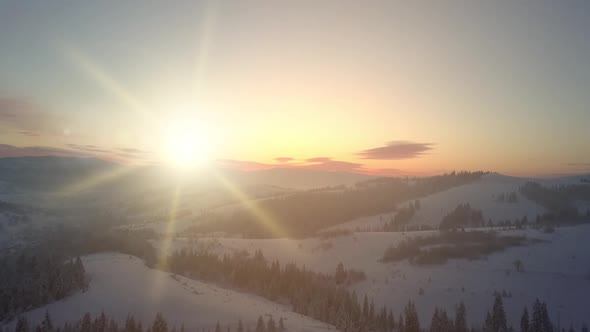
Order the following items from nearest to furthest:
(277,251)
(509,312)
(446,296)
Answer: (509,312) < (446,296) < (277,251)

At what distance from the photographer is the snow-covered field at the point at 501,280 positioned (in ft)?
159

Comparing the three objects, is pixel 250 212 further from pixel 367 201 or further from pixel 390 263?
pixel 390 263

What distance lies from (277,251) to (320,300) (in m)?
38.4

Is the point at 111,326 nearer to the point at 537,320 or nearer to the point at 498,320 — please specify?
the point at 498,320

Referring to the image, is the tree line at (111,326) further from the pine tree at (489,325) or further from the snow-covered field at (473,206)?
the snow-covered field at (473,206)

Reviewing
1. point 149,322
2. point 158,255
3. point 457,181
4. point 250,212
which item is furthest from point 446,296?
point 457,181

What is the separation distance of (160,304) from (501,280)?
47.5 metres

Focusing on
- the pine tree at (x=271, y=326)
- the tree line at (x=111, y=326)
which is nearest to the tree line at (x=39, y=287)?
the tree line at (x=111, y=326)

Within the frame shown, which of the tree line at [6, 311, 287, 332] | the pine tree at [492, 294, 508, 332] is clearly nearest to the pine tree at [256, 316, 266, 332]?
the tree line at [6, 311, 287, 332]

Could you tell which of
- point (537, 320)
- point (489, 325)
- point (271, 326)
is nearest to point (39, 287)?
point (271, 326)

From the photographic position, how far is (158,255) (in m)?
74.9

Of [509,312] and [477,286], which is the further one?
[477,286]

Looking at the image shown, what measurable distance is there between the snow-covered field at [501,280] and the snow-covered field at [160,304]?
2007 centimetres

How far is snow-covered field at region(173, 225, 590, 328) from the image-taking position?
48.6 metres
